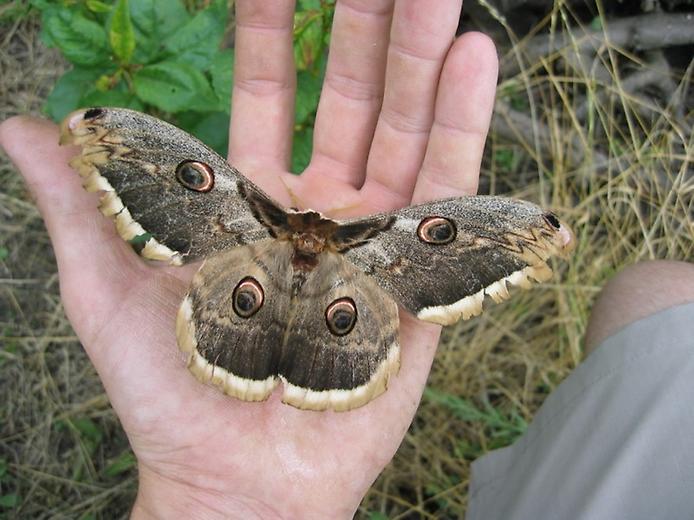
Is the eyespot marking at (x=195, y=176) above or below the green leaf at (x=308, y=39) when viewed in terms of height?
below

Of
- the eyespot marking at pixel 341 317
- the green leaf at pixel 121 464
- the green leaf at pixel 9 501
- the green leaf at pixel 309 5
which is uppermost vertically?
the green leaf at pixel 309 5

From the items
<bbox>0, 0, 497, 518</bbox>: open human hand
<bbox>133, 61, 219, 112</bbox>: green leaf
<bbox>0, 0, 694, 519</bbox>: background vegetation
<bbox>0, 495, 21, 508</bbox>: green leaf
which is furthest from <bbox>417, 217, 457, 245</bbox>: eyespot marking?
<bbox>0, 495, 21, 508</bbox>: green leaf

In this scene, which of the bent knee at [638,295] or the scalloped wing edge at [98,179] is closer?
the scalloped wing edge at [98,179]

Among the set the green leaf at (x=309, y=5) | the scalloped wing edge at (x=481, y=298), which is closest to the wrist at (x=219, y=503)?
the scalloped wing edge at (x=481, y=298)

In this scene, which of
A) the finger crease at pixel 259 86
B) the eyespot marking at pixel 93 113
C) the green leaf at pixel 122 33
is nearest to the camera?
the eyespot marking at pixel 93 113

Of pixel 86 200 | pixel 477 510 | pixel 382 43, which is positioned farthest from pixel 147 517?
pixel 382 43

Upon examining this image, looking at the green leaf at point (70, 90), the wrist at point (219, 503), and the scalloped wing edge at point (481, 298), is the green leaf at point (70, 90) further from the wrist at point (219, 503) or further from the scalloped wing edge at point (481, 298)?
the scalloped wing edge at point (481, 298)

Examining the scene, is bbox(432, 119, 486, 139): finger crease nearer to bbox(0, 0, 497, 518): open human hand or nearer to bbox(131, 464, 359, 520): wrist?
bbox(0, 0, 497, 518): open human hand
